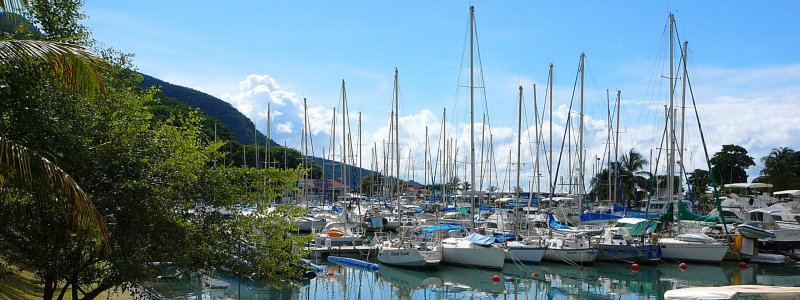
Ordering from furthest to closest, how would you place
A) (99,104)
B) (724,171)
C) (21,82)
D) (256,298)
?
1. (724,171)
2. (256,298)
3. (99,104)
4. (21,82)

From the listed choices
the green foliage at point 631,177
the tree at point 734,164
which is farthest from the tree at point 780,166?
the green foliage at point 631,177

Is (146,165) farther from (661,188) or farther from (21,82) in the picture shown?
(661,188)

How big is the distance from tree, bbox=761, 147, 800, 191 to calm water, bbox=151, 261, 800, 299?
5454 cm

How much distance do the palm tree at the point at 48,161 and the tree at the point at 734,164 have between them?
116684mm

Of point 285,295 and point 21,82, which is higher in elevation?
point 21,82

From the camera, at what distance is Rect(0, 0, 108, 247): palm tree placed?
1029cm

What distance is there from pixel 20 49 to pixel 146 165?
16.0 ft

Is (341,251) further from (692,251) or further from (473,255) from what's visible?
(692,251)

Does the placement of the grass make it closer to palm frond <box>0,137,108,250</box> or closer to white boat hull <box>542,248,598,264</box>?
palm frond <box>0,137,108,250</box>

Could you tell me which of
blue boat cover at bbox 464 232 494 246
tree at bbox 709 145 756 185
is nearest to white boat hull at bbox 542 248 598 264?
blue boat cover at bbox 464 232 494 246

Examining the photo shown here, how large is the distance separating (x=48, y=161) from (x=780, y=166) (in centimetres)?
11885

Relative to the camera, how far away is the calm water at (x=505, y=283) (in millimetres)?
37719

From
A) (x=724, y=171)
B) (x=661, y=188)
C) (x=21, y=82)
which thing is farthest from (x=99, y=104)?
(x=724, y=171)

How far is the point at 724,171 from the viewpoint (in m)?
116
